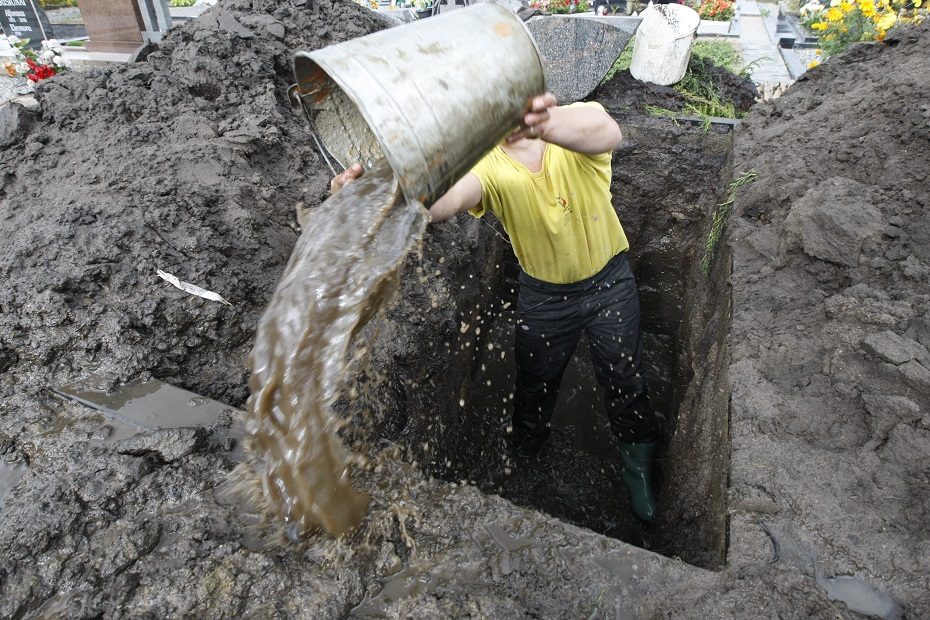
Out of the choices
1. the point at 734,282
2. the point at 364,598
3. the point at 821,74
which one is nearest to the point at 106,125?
the point at 364,598

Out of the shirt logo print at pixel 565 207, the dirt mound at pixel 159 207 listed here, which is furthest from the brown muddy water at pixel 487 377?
the shirt logo print at pixel 565 207

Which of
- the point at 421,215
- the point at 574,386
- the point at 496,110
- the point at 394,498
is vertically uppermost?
the point at 496,110

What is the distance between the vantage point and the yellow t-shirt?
8.23 ft

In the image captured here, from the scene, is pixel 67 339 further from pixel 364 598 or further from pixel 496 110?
pixel 496 110

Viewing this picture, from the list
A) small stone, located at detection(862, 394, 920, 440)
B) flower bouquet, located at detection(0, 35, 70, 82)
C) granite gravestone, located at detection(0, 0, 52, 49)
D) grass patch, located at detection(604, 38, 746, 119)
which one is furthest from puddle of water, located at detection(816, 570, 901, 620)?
granite gravestone, located at detection(0, 0, 52, 49)

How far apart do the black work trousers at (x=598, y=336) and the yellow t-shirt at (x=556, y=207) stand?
14 centimetres

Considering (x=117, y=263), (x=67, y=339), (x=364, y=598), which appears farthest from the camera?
(x=117, y=263)

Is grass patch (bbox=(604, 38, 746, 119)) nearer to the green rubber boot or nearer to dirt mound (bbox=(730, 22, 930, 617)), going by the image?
dirt mound (bbox=(730, 22, 930, 617))

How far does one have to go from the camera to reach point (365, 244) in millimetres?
1674

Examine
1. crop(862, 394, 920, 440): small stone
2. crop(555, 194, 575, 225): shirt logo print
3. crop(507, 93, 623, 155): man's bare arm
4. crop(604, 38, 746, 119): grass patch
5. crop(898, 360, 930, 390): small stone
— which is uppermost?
crop(507, 93, 623, 155): man's bare arm

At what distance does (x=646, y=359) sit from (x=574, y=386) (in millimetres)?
765

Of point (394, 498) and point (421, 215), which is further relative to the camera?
point (394, 498)

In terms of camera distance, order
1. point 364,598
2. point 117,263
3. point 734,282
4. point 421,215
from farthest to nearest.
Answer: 1. point 734,282
2. point 117,263
3. point 421,215
4. point 364,598

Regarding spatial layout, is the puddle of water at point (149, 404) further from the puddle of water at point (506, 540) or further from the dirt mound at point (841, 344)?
the dirt mound at point (841, 344)
